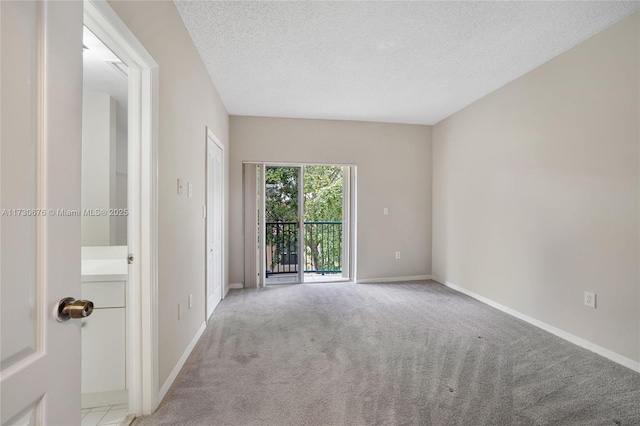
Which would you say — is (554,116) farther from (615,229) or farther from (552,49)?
(615,229)

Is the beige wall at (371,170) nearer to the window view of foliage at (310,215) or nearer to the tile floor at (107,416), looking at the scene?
the window view of foliage at (310,215)

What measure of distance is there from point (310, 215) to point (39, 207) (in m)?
5.09

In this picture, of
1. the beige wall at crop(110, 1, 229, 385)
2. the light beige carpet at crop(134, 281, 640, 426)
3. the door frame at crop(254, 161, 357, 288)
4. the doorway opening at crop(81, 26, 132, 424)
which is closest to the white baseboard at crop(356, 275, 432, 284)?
the door frame at crop(254, 161, 357, 288)

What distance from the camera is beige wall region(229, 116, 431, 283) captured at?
14.3 ft

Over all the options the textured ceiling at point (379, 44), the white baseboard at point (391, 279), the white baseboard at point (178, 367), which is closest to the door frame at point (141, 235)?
the white baseboard at point (178, 367)

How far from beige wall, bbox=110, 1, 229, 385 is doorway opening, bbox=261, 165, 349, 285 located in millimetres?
1899

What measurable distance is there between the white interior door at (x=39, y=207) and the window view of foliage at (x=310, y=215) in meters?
3.88

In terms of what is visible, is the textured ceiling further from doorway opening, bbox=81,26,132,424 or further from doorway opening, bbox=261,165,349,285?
doorway opening, bbox=261,165,349,285

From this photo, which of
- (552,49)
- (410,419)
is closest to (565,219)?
(552,49)

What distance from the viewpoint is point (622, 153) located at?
2.21 m

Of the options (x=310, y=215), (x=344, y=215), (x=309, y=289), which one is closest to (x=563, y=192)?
(x=344, y=215)

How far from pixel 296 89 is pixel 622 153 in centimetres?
295

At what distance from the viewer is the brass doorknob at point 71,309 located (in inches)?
29.5

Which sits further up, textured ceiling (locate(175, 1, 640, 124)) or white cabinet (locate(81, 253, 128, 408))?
textured ceiling (locate(175, 1, 640, 124))
